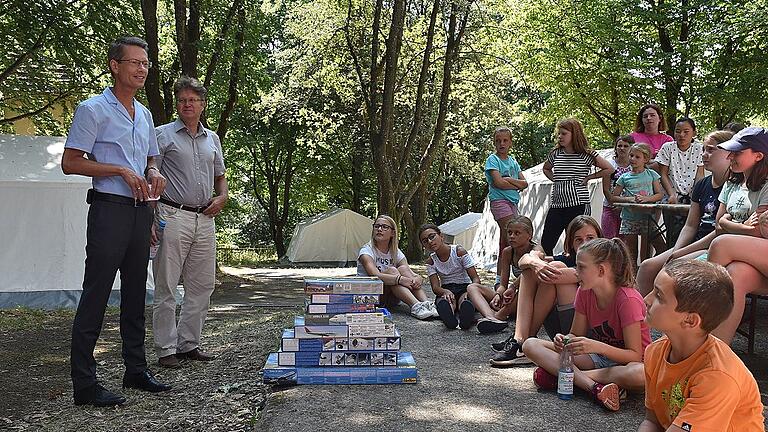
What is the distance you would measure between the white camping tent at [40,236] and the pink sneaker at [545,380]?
6259 millimetres

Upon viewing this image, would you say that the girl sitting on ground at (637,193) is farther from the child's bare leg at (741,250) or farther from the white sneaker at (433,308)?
the child's bare leg at (741,250)

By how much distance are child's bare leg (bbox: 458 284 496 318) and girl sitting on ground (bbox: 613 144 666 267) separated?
135cm

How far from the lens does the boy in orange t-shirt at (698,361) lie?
2.03 m

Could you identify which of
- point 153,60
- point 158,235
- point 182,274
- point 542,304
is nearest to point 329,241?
point 153,60

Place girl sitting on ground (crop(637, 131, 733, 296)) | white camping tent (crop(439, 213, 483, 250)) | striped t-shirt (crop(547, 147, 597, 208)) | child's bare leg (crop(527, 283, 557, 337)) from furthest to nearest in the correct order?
1. white camping tent (crop(439, 213, 483, 250))
2. striped t-shirt (crop(547, 147, 597, 208))
3. girl sitting on ground (crop(637, 131, 733, 296))
4. child's bare leg (crop(527, 283, 557, 337))

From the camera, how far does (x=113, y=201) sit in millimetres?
3523

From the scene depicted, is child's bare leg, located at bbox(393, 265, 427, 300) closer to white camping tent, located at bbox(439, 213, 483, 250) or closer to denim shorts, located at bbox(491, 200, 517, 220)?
denim shorts, located at bbox(491, 200, 517, 220)

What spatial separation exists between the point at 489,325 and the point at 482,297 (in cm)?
54

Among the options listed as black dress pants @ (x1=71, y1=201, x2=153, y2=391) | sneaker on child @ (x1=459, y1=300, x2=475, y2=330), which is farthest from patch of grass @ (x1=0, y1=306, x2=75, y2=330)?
sneaker on child @ (x1=459, y1=300, x2=475, y2=330)

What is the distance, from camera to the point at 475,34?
16.6 metres

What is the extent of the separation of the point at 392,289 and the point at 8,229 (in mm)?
5300

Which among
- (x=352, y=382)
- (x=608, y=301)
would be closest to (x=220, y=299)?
(x=352, y=382)

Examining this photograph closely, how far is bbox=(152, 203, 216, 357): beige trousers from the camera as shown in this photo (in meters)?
4.26

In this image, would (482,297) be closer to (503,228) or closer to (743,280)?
(503,228)
